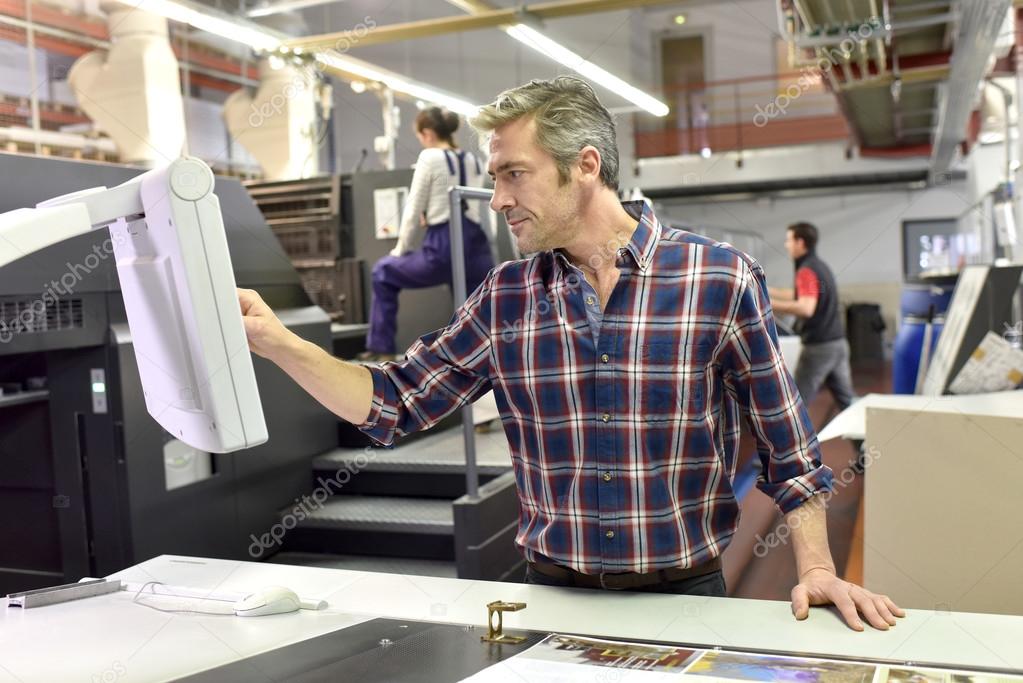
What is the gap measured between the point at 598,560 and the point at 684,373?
0.33 m

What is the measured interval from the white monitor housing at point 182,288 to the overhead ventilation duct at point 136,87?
18.8ft

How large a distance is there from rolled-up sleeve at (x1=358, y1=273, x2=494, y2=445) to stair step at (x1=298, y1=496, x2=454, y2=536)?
1.91 m

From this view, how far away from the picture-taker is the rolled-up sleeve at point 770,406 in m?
1.42

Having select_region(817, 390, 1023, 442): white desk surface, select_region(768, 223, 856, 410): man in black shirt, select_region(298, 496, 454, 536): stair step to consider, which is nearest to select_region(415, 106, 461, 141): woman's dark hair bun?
select_region(298, 496, 454, 536): stair step

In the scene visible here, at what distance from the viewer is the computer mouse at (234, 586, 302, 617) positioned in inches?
55.7

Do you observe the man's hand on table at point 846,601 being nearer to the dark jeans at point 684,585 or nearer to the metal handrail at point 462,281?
the dark jeans at point 684,585

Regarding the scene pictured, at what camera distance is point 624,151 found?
1452 cm

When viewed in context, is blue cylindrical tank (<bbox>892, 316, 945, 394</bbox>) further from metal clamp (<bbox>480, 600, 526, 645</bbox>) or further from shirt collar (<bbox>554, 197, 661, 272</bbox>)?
metal clamp (<bbox>480, 600, 526, 645</bbox>)

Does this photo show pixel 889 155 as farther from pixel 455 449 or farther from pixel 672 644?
pixel 672 644

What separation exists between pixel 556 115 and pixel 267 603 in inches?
34.9

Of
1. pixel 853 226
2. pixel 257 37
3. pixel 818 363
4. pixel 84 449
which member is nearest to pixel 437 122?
pixel 84 449

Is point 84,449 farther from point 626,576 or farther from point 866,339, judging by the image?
point 866,339

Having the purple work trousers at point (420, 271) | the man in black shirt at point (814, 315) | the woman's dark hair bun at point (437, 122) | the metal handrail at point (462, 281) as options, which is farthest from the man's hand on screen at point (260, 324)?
the man in black shirt at point (814, 315)

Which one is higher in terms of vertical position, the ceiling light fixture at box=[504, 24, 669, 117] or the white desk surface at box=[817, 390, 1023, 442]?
the ceiling light fixture at box=[504, 24, 669, 117]
